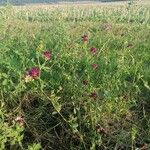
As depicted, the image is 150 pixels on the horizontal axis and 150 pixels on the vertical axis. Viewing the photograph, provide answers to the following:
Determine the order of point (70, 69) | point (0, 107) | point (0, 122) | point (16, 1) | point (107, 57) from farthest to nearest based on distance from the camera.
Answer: point (16, 1)
point (107, 57)
point (70, 69)
point (0, 107)
point (0, 122)

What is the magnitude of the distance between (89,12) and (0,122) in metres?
7.36

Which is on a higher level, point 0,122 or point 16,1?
point 0,122

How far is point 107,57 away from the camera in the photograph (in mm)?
3131

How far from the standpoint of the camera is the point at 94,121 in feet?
8.34

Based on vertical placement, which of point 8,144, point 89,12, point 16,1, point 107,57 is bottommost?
point 16,1

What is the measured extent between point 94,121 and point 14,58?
2.44 feet

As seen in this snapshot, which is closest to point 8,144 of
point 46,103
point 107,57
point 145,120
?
point 46,103

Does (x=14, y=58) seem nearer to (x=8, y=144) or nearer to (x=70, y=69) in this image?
(x=70, y=69)

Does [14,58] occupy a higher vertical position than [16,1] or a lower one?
higher

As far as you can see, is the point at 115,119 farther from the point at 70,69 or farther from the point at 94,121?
the point at 70,69

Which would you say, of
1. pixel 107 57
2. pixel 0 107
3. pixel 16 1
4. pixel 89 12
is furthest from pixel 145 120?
pixel 16 1

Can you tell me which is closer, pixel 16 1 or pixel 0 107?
pixel 0 107

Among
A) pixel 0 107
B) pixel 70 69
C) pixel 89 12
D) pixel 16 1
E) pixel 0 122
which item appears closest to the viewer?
pixel 0 122

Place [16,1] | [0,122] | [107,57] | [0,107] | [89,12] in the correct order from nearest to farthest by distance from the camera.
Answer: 1. [0,122]
2. [0,107]
3. [107,57]
4. [89,12]
5. [16,1]
